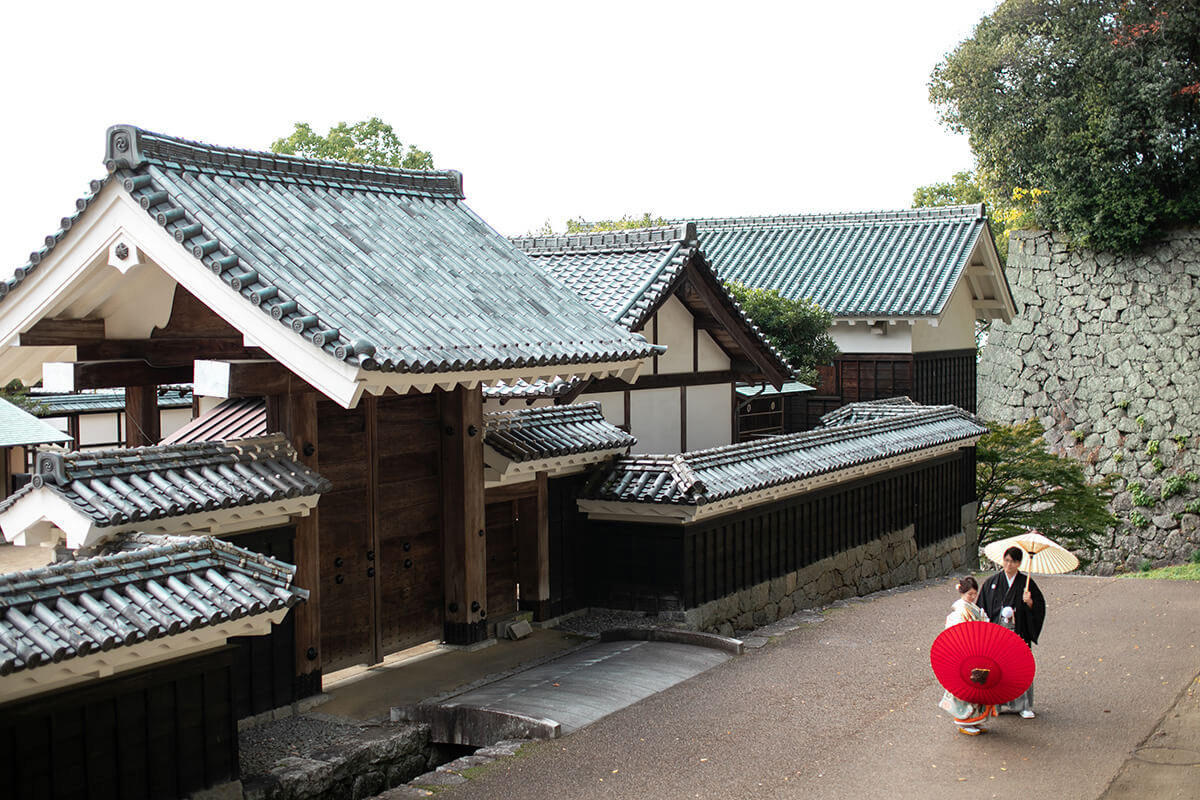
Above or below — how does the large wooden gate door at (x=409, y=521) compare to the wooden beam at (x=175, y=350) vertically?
below

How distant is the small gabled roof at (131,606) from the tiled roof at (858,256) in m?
21.0

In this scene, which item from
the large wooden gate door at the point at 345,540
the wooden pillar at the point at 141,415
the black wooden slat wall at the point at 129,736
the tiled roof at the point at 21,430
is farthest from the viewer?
the tiled roof at the point at 21,430

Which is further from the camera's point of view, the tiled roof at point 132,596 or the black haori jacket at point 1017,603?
the black haori jacket at point 1017,603

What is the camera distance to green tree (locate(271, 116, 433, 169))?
1880 inches

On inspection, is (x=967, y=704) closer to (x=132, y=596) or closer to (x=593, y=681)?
(x=593, y=681)

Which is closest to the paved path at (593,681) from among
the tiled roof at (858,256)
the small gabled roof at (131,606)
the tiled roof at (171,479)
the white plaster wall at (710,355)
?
the tiled roof at (171,479)

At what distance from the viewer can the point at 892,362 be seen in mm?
27703

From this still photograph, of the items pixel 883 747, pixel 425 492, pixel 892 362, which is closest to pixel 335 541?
pixel 425 492

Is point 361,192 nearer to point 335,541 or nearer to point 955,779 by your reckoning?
point 335,541

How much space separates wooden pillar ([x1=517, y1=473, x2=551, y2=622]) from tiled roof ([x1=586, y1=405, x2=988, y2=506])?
2.47ft

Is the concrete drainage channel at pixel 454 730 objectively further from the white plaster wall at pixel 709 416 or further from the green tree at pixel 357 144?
the green tree at pixel 357 144

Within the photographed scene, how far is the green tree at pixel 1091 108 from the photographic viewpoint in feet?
106

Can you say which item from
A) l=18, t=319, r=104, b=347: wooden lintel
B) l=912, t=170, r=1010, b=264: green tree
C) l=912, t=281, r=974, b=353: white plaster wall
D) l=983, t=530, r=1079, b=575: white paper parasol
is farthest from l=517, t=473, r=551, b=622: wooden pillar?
l=912, t=170, r=1010, b=264: green tree

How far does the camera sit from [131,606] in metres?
7.61
